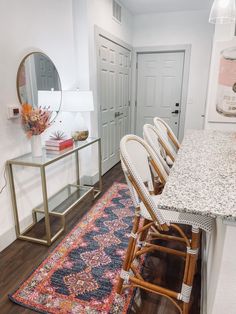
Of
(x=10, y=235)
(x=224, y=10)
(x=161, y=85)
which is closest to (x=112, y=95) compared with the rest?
(x=161, y=85)

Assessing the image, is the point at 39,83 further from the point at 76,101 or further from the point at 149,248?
the point at 149,248

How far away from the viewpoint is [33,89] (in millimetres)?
2248

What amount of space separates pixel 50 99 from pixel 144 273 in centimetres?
187

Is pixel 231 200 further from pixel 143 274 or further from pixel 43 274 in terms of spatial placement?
pixel 43 274

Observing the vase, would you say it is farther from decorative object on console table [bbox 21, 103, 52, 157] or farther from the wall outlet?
the wall outlet

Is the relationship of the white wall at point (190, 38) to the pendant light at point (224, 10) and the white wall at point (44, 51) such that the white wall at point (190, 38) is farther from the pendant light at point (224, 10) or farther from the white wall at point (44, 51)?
the pendant light at point (224, 10)

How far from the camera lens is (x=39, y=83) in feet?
7.66

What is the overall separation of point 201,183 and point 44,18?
2.26m

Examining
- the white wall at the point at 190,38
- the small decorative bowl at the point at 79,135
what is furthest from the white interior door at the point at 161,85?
the small decorative bowl at the point at 79,135

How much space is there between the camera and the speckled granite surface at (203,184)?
840 mm

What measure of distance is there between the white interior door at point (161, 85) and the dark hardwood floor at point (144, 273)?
3.22 metres

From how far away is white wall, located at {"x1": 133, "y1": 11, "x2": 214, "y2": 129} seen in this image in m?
4.17

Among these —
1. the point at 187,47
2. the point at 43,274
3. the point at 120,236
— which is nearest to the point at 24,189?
the point at 43,274

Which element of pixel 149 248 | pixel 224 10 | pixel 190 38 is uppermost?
pixel 190 38
